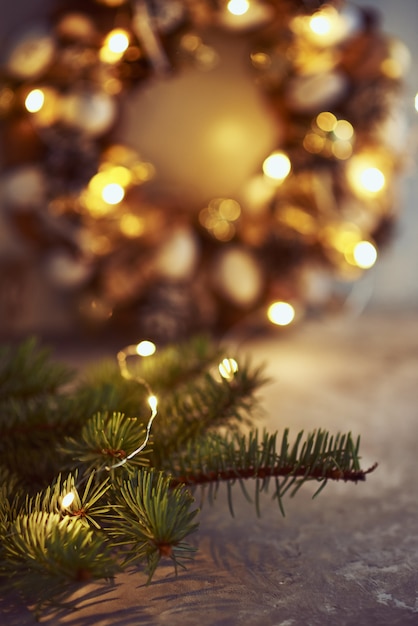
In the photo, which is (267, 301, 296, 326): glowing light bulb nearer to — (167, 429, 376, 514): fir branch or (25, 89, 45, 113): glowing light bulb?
(25, 89, 45, 113): glowing light bulb

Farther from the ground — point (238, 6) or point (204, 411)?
point (238, 6)

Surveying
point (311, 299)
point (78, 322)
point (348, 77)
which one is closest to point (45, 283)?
point (78, 322)

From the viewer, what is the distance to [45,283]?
55.4 inches

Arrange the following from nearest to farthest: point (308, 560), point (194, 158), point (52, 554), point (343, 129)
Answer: point (52, 554)
point (308, 560)
point (343, 129)
point (194, 158)

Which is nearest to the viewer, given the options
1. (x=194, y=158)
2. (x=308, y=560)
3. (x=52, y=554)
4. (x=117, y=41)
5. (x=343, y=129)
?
(x=52, y=554)

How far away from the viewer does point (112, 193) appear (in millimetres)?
1238

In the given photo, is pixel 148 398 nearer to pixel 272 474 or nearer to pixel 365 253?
pixel 272 474

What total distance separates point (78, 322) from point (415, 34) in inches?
33.0

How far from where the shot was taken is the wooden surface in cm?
58

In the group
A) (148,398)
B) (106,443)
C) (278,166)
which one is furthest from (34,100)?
(106,443)

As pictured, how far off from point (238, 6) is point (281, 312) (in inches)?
19.6

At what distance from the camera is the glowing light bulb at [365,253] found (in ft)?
4.28

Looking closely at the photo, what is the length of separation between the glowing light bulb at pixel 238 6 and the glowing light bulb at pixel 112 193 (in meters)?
0.33

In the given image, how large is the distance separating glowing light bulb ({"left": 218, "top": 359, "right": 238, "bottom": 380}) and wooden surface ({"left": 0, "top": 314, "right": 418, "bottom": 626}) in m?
0.14
